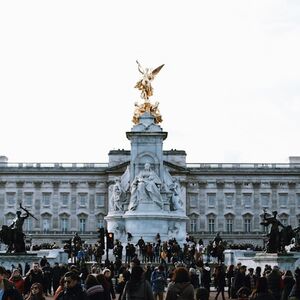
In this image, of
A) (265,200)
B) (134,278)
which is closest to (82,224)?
(265,200)

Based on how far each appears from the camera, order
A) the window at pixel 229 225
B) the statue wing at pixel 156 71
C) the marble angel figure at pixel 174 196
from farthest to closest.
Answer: the window at pixel 229 225 < the statue wing at pixel 156 71 < the marble angel figure at pixel 174 196

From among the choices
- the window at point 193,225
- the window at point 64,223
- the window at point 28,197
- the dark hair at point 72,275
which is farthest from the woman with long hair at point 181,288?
the window at point 28,197

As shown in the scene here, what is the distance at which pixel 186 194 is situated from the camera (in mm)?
108938

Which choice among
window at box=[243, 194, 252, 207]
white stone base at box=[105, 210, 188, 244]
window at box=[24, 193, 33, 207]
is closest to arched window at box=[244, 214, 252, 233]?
window at box=[243, 194, 252, 207]

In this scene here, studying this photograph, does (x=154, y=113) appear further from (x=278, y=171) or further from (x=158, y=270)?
(x=278, y=171)

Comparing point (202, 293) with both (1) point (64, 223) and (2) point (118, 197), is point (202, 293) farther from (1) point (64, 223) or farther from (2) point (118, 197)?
(1) point (64, 223)

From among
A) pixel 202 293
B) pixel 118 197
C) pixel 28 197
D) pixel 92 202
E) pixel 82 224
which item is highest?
pixel 28 197

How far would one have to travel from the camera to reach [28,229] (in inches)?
4190

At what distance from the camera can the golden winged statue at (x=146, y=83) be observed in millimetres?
63156

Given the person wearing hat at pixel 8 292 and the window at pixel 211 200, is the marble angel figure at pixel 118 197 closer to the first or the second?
the person wearing hat at pixel 8 292

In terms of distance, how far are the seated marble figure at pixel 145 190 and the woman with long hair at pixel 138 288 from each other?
4157 centimetres

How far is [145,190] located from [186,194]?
52433 millimetres

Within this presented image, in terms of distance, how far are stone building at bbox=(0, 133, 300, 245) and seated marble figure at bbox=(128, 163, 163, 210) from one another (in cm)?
4910

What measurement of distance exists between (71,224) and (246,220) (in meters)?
23.0
